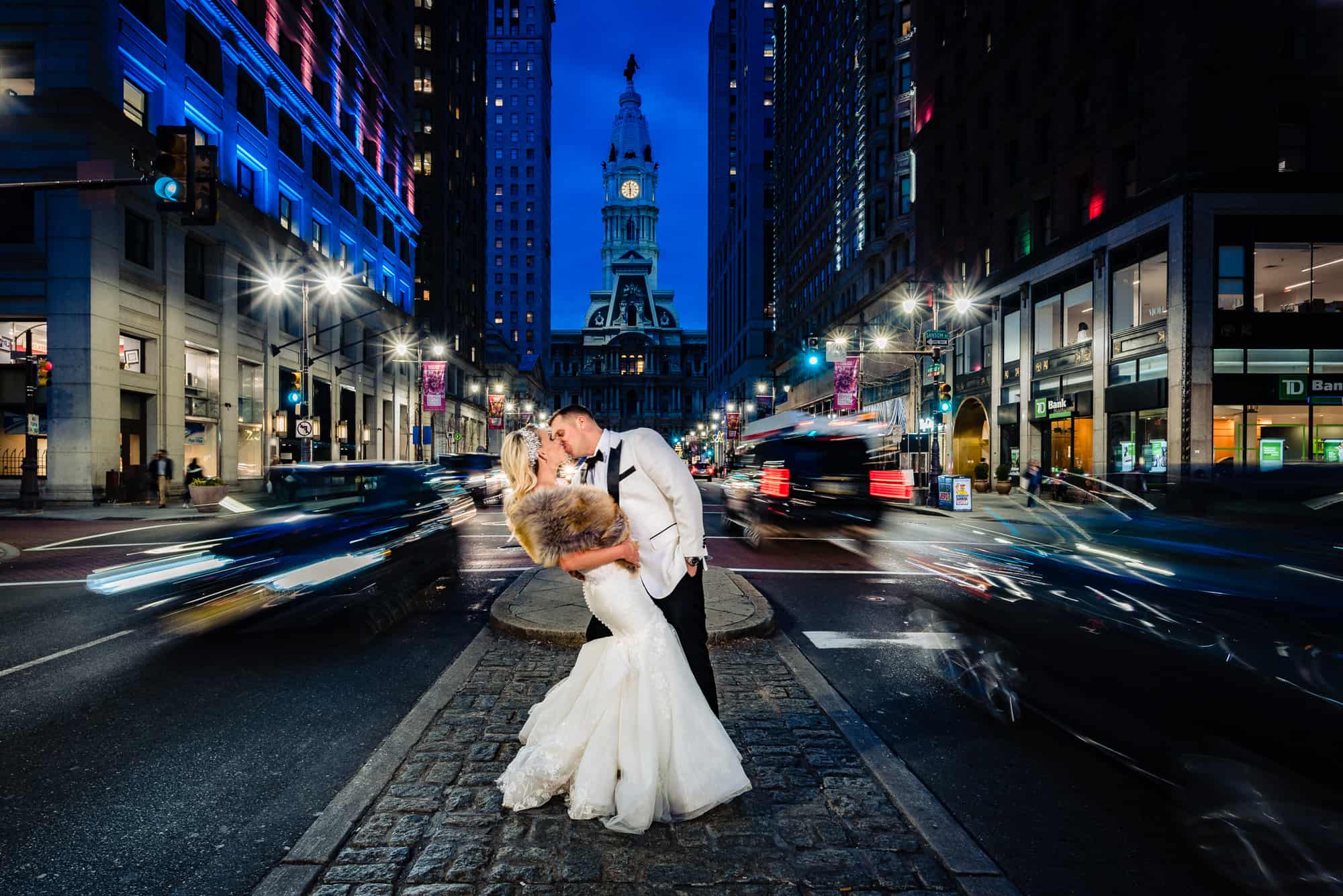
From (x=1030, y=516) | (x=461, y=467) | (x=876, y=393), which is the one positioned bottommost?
(x=1030, y=516)

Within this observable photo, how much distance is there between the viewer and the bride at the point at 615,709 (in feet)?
11.9

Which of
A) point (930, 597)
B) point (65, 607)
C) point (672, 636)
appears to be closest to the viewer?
point (672, 636)

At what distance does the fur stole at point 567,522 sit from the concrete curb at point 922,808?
2.06 meters

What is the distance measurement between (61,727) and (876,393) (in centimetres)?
5249

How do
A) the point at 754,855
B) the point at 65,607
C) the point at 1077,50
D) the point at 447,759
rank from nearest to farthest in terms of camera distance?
1. the point at 754,855
2. the point at 447,759
3. the point at 65,607
4. the point at 1077,50

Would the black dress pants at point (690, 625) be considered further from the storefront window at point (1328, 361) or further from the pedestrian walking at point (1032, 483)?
the storefront window at point (1328, 361)

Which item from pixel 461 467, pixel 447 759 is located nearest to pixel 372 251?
pixel 461 467

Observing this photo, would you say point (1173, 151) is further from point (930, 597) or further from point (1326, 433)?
point (930, 597)

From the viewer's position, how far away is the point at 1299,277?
25422 mm

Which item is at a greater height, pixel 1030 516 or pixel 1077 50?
pixel 1077 50

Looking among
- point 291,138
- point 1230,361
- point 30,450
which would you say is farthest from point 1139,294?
point 291,138

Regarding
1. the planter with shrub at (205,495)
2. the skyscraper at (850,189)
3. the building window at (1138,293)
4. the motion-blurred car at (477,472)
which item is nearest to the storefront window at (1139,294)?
the building window at (1138,293)

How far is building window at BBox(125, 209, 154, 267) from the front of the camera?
2673cm

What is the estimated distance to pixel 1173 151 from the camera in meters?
25.6
